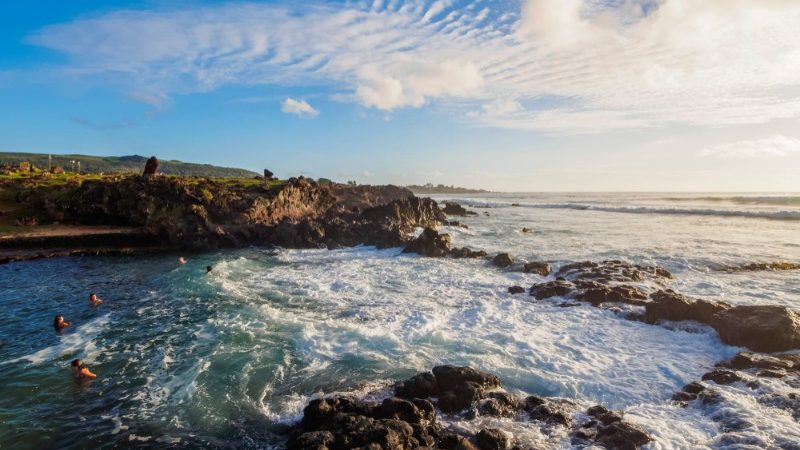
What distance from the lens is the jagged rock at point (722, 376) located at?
1140cm

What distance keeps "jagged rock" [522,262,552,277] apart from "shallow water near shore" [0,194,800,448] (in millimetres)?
1086

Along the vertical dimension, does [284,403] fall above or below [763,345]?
below

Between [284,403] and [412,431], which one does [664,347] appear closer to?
[412,431]

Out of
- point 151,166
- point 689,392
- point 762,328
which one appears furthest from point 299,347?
Result: point 151,166

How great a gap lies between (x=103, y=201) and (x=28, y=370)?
102 ft

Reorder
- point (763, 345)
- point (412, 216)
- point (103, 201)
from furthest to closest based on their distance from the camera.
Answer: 1. point (412, 216)
2. point (103, 201)
3. point (763, 345)

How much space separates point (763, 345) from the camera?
1365cm

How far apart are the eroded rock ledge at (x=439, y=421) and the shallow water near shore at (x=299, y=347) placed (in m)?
0.56

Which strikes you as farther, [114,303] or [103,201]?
[103,201]

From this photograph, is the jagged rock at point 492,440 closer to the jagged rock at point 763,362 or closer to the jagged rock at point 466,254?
the jagged rock at point 763,362

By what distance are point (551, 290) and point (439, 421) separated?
13357 millimetres

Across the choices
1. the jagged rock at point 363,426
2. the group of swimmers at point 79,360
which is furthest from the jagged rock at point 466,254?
the jagged rock at point 363,426

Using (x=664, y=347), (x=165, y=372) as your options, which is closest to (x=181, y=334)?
(x=165, y=372)

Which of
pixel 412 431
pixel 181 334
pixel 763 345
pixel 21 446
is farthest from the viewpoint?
pixel 181 334
